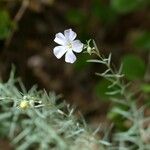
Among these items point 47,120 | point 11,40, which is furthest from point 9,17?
point 47,120

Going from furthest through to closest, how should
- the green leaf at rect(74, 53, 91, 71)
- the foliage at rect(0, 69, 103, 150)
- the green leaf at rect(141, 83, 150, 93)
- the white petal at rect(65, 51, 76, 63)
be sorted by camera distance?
the green leaf at rect(74, 53, 91, 71), the green leaf at rect(141, 83, 150, 93), the foliage at rect(0, 69, 103, 150), the white petal at rect(65, 51, 76, 63)

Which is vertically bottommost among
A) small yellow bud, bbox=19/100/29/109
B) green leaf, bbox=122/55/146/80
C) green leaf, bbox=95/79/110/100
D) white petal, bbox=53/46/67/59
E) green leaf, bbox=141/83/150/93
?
green leaf, bbox=141/83/150/93

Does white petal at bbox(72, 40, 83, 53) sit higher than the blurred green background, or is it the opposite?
white petal at bbox(72, 40, 83, 53)

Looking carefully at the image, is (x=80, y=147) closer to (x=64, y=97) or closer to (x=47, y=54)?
(x=64, y=97)

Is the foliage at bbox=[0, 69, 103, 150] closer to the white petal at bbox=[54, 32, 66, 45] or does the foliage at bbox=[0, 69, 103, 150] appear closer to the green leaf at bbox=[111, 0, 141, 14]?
the white petal at bbox=[54, 32, 66, 45]

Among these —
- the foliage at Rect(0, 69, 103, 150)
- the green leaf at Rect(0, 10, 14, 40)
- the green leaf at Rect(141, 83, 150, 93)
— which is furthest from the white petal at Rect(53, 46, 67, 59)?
the green leaf at Rect(0, 10, 14, 40)

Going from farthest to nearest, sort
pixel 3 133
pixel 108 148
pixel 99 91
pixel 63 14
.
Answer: pixel 63 14 < pixel 99 91 < pixel 3 133 < pixel 108 148
